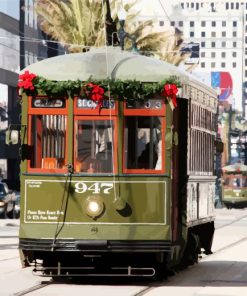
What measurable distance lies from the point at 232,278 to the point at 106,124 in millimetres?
3620

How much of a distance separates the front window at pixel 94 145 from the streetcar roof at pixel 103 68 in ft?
2.23

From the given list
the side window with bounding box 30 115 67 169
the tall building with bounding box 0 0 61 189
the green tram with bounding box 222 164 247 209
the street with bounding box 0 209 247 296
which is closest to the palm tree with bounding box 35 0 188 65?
the tall building with bounding box 0 0 61 189

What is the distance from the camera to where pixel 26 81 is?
54.8ft

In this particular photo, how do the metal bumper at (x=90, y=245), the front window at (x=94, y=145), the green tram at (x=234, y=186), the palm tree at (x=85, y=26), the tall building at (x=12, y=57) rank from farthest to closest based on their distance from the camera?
the green tram at (x=234, y=186), the tall building at (x=12, y=57), the palm tree at (x=85, y=26), the front window at (x=94, y=145), the metal bumper at (x=90, y=245)

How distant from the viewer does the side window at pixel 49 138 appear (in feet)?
54.3

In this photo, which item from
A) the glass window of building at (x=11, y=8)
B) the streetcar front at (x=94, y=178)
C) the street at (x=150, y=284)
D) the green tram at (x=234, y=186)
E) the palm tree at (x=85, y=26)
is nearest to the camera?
the street at (x=150, y=284)

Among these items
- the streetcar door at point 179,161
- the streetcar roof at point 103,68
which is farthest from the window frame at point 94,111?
the streetcar door at point 179,161

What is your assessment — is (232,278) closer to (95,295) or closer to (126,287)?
(126,287)

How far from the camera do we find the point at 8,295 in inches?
581

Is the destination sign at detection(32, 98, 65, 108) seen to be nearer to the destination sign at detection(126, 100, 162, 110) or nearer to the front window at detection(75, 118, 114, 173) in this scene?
the front window at detection(75, 118, 114, 173)

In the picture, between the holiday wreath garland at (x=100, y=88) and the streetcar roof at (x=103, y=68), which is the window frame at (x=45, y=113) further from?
the streetcar roof at (x=103, y=68)

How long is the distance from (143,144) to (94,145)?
0.67 metres

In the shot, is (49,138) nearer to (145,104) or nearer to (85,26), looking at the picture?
(145,104)

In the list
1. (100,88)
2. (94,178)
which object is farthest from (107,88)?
(94,178)
